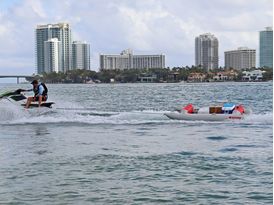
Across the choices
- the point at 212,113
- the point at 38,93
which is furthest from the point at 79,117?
the point at 212,113

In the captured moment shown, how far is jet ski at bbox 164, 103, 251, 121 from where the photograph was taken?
82.0ft

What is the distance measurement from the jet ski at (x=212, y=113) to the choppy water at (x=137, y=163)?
66 cm

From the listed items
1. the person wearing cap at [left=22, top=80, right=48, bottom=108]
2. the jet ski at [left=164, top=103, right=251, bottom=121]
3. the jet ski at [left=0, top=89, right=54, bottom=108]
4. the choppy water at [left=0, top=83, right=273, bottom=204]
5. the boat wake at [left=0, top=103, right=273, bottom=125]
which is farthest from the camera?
the jet ski at [left=0, top=89, right=54, bottom=108]

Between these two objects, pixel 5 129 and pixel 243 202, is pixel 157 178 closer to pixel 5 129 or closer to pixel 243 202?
pixel 243 202

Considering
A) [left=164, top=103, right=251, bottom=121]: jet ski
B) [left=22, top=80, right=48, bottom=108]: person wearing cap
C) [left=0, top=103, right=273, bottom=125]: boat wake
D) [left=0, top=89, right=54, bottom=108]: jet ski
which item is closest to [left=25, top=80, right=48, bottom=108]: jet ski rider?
[left=22, top=80, right=48, bottom=108]: person wearing cap

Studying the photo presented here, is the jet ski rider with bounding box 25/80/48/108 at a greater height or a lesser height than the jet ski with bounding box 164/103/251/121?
greater

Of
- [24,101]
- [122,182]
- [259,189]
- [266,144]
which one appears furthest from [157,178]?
[24,101]

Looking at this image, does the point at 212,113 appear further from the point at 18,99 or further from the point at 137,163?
the point at 137,163

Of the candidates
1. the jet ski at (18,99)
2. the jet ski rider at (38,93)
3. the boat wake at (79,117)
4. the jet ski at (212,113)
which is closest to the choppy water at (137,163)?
the jet ski at (212,113)

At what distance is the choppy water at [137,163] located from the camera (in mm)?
10688

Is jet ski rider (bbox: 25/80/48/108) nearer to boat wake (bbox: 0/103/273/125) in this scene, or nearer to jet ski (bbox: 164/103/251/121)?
boat wake (bbox: 0/103/273/125)

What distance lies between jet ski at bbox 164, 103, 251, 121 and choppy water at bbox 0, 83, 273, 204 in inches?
26.0

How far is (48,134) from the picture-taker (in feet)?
69.1

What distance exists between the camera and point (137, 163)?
13.9m
